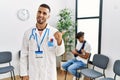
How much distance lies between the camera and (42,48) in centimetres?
192

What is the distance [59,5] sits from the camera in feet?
16.3

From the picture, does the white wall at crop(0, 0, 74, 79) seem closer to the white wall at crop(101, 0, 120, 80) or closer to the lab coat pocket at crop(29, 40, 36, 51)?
the white wall at crop(101, 0, 120, 80)

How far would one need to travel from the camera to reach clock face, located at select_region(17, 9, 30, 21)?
426cm

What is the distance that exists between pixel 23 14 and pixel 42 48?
2.65m

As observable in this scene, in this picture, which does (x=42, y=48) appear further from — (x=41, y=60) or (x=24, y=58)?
(x=24, y=58)

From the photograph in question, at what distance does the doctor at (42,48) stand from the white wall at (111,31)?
1.77m

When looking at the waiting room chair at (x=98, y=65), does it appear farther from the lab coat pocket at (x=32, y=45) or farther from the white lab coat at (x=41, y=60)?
the lab coat pocket at (x=32, y=45)

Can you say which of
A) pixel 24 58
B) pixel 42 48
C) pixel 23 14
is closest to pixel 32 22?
pixel 23 14

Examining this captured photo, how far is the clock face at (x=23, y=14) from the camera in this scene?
426 centimetres

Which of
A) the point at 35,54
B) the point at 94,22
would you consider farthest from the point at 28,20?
the point at 35,54

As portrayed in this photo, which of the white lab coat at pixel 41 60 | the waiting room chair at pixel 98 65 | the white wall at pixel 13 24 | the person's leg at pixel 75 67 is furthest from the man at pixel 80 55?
the white lab coat at pixel 41 60

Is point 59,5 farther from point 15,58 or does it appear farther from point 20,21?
point 15,58

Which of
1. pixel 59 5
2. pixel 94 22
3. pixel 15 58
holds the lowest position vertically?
pixel 15 58

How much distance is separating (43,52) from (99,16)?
2.25m
